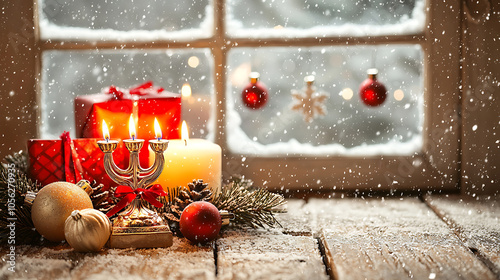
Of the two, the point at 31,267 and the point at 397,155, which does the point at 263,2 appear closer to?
the point at 397,155

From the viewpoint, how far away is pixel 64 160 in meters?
1.17

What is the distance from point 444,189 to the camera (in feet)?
5.05

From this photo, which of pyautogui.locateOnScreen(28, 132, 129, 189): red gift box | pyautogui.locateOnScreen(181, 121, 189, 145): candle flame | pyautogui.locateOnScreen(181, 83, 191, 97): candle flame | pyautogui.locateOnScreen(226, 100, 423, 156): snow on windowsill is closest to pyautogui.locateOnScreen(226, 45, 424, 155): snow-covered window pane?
pyautogui.locateOnScreen(226, 100, 423, 156): snow on windowsill

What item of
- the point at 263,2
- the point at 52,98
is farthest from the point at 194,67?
the point at 52,98

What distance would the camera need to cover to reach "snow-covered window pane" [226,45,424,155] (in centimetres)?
157

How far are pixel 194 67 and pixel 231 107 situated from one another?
0.52ft

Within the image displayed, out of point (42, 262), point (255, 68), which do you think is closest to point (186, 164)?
point (42, 262)

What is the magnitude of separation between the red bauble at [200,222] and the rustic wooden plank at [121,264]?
2cm

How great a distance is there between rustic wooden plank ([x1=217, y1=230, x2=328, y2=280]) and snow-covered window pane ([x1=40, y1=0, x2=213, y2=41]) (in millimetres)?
695

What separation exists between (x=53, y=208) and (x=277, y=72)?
2.60 feet

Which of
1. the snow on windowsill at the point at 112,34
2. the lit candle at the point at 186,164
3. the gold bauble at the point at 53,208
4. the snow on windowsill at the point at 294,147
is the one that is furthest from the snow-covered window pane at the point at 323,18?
the gold bauble at the point at 53,208

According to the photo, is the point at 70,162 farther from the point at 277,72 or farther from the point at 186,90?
the point at 277,72

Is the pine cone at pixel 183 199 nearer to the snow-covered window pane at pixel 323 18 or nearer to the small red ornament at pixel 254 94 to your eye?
the small red ornament at pixel 254 94

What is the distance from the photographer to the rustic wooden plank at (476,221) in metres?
0.99
